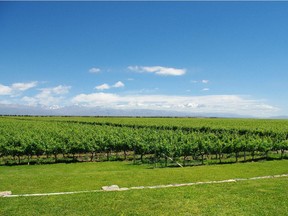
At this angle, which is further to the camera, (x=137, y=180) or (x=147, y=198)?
(x=137, y=180)

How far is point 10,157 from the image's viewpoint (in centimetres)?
3722

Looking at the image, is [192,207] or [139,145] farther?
[139,145]

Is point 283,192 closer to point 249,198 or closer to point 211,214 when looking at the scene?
point 249,198

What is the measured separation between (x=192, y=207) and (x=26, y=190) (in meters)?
10.3

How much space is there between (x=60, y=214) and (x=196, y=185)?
787cm

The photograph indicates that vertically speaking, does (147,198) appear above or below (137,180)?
above

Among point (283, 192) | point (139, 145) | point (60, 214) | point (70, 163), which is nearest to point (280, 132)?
point (139, 145)

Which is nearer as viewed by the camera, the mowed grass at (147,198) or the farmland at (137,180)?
the mowed grass at (147,198)

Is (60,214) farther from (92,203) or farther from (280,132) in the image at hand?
(280,132)

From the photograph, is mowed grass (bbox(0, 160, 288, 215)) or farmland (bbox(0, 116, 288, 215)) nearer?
mowed grass (bbox(0, 160, 288, 215))

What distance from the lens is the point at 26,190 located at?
1905cm

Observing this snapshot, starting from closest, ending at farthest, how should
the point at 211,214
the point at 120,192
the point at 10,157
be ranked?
1. the point at 211,214
2. the point at 120,192
3. the point at 10,157

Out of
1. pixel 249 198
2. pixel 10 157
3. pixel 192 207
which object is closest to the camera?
pixel 192 207

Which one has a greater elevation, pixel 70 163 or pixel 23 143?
pixel 23 143
